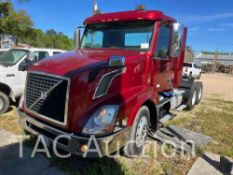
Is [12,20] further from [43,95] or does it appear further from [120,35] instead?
[43,95]

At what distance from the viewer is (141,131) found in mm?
4277

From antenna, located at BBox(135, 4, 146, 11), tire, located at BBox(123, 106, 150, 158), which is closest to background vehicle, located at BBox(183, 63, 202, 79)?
antenna, located at BBox(135, 4, 146, 11)

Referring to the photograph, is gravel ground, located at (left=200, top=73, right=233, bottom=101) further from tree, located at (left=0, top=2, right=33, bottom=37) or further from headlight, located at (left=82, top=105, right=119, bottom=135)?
tree, located at (left=0, top=2, right=33, bottom=37)

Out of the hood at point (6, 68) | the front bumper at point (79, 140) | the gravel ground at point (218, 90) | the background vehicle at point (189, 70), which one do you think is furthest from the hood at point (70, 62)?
the gravel ground at point (218, 90)

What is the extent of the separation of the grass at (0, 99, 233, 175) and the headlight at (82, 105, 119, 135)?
2.84ft

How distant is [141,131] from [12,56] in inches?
188

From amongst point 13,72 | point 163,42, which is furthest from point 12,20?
point 163,42

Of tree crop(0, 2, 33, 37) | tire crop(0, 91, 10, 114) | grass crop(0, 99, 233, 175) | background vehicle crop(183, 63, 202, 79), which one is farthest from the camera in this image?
tree crop(0, 2, 33, 37)

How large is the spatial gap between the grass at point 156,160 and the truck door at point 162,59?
141 centimetres

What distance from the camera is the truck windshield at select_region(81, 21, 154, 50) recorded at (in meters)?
4.55

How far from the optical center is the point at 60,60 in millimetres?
3967

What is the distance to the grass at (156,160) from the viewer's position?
3805 mm

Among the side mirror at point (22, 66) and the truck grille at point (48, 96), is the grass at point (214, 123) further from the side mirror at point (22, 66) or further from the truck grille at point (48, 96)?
the side mirror at point (22, 66)

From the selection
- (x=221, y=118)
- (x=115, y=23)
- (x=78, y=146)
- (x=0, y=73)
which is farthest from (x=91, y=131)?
(x=221, y=118)
